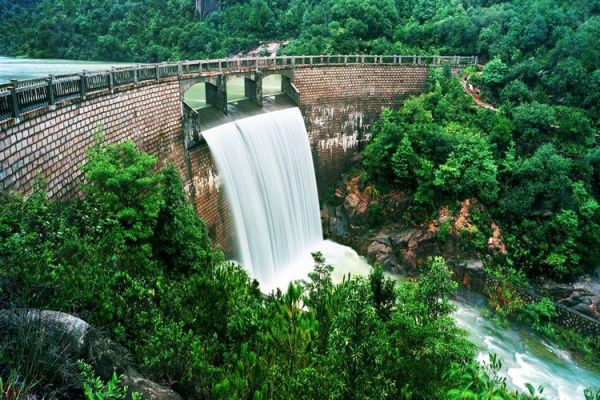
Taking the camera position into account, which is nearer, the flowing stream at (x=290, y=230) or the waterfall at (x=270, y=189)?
the flowing stream at (x=290, y=230)

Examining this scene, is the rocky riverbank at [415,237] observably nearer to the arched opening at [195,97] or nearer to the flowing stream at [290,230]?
the flowing stream at [290,230]

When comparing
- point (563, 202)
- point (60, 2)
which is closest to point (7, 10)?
point (60, 2)

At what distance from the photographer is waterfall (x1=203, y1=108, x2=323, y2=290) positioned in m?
24.3

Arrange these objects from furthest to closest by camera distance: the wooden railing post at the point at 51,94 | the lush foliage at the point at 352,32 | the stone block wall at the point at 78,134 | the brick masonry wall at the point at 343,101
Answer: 1. the lush foliage at the point at 352,32
2. the brick masonry wall at the point at 343,101
3. the wooden railing post at the point at 51,94
4. the stone block wall at the point at 78,134

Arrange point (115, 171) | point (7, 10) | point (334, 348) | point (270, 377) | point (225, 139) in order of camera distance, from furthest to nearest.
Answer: point (7, 10) < point (225, 139) < point (115, 171) < point (270, 377) < point (334, 348)

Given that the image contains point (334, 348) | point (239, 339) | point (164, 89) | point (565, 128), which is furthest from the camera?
point (565, 128)

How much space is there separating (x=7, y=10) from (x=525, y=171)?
81446 mm

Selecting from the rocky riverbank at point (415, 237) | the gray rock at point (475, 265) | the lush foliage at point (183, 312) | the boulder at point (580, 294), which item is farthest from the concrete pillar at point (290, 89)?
the boulder at point (580, 294)

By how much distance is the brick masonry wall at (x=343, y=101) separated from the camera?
33.7 meters

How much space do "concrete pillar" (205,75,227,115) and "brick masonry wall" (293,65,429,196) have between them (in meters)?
7.50

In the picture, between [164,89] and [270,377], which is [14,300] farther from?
[164,89]

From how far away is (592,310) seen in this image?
24.9 metres

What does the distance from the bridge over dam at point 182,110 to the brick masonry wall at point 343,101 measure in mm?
76

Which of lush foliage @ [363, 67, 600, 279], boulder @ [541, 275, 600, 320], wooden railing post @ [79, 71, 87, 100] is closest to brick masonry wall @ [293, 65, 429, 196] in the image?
lush foliage @ [363, 67, 600, 279]
